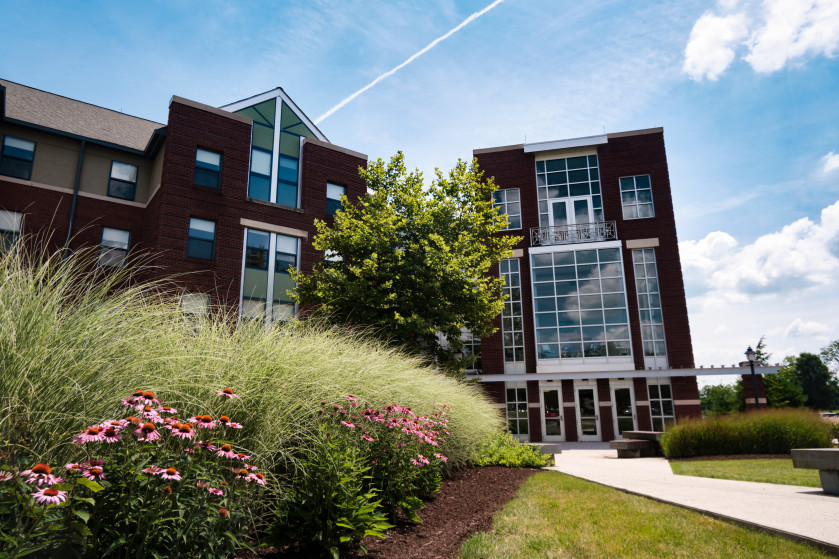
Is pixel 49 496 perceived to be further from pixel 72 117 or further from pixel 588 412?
pixel 72 117

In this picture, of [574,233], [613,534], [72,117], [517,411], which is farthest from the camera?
[574,233]

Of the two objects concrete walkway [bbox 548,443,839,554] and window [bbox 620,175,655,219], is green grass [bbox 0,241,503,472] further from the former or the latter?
window [bbox 620,175,655,219]

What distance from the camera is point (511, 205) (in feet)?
85.9

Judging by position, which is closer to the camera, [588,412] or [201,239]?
[201,239]

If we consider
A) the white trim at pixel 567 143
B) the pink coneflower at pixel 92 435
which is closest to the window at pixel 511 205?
the white trim at pixel 567 143

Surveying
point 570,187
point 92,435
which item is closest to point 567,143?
point 570,187

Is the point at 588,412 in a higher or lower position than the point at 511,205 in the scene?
lower

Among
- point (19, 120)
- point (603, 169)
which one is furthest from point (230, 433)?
point (603, 169)

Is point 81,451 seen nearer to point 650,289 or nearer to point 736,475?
point 736,475

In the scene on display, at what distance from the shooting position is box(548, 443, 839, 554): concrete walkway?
4.64 meters

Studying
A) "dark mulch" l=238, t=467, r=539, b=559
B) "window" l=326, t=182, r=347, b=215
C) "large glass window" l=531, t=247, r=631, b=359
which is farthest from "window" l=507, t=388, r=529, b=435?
"dark mulch" l=238, t=467, r=539, b=559

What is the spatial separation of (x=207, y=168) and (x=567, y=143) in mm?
17238

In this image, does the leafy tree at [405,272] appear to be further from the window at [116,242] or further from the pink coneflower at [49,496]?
the pink coneflower at [49,496]

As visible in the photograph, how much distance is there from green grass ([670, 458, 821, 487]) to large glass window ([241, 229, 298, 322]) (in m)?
14.3
